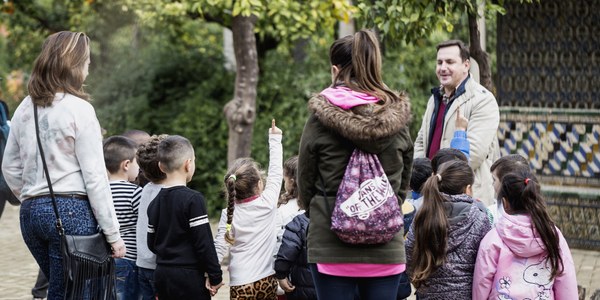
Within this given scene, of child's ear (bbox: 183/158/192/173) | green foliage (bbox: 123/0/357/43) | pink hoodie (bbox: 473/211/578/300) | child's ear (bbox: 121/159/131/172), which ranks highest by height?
green foliage (bbox: 123/0/357/43)

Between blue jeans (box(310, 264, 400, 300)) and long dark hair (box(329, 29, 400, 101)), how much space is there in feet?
2.77

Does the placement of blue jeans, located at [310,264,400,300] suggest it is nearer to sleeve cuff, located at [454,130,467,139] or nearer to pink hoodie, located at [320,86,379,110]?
pink hoodie, located at [320,86,379,110]

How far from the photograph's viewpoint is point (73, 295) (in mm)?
4945

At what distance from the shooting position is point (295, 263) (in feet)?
19.7

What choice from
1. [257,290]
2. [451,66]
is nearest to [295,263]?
[257,290]

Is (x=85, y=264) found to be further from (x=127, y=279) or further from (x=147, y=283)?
(x=127, y=279)

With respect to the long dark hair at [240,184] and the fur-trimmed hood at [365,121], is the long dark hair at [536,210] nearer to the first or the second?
the fur-trimmed hood at [365,121]

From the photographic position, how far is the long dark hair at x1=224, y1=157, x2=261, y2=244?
5.99 m

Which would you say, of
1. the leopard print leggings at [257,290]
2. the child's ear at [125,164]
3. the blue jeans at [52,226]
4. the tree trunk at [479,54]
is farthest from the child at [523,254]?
the tree trunk at [479,54]

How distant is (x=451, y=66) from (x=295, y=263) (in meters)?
1.97

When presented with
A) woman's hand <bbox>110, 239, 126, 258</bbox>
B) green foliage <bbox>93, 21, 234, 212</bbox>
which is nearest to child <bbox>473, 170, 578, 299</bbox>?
woman's hand <bbox>110, 239, 126, 258</bbox>

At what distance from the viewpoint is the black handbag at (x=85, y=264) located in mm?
4898

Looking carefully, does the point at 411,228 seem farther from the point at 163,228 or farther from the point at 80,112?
the point at 80,112

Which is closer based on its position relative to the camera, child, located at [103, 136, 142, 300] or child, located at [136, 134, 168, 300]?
child, located at [136, 134, 168, 300]
